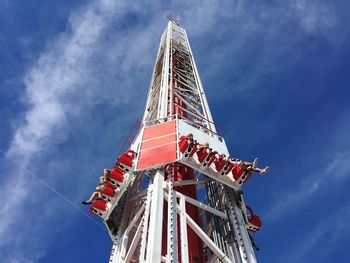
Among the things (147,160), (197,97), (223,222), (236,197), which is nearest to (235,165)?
(236,197)

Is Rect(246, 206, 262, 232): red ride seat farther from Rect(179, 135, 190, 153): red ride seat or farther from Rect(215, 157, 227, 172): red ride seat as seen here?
Rect(179, 135, 190, 153): red ride seat

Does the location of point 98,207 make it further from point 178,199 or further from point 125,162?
point 178,199

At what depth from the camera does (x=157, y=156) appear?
18.5 metres

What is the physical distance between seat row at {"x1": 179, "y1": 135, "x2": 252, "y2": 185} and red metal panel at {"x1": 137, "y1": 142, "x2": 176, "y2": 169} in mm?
574

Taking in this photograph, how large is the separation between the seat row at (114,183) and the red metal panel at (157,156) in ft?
2.02

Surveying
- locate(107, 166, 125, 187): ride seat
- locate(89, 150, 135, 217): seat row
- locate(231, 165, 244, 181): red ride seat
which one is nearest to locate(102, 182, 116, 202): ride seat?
locate(89, 150, 135, 217): seat row

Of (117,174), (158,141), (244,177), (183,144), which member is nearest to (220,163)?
(244,177)

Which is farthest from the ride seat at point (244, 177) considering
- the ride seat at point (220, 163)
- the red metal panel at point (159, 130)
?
the red metal panel at point (159, 130)

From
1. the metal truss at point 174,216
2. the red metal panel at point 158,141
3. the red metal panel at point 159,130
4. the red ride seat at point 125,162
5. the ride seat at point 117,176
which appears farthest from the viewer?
the red metal panel at point 159,130

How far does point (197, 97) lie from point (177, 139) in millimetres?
13311

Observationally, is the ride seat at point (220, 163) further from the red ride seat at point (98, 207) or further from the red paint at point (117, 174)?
the red ride seat at point (98, 207)

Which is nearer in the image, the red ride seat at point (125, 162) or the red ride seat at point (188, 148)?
the red ride seat at point (188, 148)

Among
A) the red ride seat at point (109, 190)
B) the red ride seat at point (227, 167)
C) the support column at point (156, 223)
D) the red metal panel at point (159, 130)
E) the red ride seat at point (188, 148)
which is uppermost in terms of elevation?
the red metal panel at point (159, 130)

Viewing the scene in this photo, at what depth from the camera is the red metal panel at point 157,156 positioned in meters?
18.1
